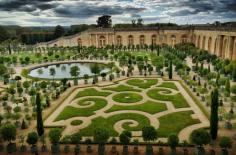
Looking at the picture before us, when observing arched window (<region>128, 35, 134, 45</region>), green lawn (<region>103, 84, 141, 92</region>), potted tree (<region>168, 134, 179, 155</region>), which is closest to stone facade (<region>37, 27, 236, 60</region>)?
arched window (<region>128, 35, 134, 45</region>)

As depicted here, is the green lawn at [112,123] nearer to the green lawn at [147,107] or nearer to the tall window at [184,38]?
the green lawn at [147,107]

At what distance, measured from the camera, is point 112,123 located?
73.6ft

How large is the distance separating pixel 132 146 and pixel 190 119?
22.1ft

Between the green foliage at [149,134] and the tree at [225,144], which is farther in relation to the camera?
the green foliage at [149,134]

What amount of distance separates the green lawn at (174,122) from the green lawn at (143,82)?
9.84 metres

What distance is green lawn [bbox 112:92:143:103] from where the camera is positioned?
28.3 m

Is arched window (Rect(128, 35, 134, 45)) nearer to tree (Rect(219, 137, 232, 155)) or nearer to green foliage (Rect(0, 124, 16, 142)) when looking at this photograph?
green foliage (Rect(0, 124, 16, 142))

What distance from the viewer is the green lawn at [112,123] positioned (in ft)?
68.5

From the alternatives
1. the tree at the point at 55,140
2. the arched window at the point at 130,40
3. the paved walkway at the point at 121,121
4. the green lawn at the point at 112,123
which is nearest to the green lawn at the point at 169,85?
the paved walkway at the point at 121,121

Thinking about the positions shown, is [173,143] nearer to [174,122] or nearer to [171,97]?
[174,122]

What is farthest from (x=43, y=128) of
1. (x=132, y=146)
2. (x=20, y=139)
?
(x=132, y=146)

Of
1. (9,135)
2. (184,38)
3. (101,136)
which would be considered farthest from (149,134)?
(184,38)

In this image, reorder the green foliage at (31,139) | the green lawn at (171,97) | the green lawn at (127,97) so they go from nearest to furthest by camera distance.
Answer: the green foliage at (31,139) < the green lawn at (171,97) < the green lawn at (127,97)

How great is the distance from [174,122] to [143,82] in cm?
1389
